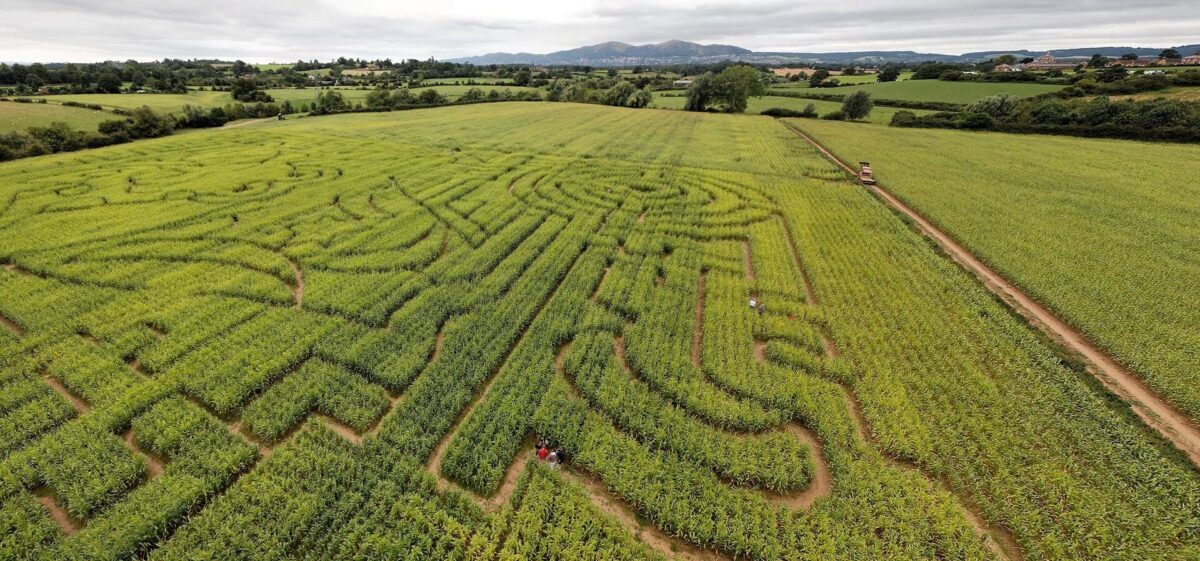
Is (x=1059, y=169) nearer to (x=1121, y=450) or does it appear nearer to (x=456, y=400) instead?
(x=1121, y=450)

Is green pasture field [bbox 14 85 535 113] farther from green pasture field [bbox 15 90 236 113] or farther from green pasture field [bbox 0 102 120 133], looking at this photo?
green pasture field [bbox 0 102 120 133]

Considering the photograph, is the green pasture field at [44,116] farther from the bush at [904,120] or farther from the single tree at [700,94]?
the bush at [904,120]

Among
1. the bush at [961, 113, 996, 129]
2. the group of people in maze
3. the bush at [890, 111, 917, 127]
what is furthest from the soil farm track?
the bush at [890, 111, 917, 127]

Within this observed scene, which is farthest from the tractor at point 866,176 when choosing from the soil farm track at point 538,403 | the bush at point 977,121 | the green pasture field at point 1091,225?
the bush at point 977,121

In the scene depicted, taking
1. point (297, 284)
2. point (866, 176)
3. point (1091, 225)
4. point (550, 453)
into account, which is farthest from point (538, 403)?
point (866, 176)

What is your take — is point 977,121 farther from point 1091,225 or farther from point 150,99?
point 150,99

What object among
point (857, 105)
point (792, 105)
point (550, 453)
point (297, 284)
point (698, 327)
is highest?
point (792, 105)
